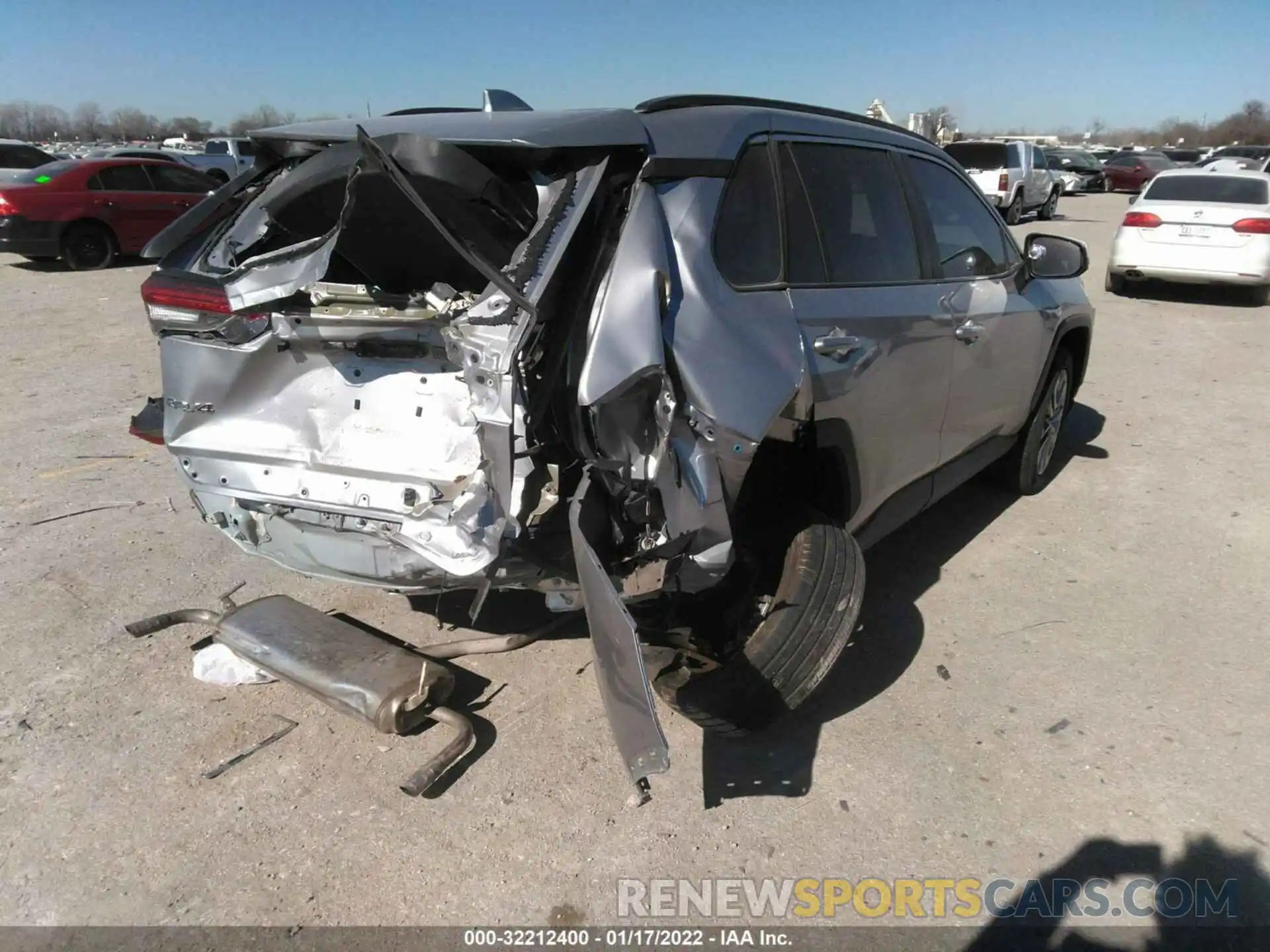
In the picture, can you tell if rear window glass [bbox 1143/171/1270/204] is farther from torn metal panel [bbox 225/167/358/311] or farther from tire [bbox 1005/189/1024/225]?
torn metal panel [bbox 225/167/358/311]

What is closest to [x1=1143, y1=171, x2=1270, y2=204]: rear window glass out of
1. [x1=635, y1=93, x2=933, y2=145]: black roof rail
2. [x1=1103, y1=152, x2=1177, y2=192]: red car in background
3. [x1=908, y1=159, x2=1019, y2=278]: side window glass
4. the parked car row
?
[x1=908, y1=159, x2=1019, y2=278]: side window glass

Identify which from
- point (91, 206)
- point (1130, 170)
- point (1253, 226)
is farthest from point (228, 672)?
point (1130, 170)

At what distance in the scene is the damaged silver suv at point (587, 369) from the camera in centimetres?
248

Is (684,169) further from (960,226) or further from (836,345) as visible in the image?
(960,226)

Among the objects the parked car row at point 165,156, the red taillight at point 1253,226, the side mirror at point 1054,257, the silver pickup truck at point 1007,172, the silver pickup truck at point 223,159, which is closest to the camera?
the side mirror at point 1054,257

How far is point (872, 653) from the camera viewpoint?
3633mm

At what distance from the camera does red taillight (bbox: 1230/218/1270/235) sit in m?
10.6

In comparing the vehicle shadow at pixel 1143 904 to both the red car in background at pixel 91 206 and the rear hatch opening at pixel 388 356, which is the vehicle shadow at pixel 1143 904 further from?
the red car in background at pixel 91 206

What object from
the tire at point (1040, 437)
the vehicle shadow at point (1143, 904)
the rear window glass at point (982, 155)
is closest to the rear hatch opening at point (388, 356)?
the vehicle shadow at point (1143, 904)

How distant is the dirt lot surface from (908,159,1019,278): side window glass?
1.42 m

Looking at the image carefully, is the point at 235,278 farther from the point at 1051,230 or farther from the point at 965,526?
the point at 1051,230

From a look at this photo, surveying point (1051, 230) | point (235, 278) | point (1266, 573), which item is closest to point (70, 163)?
point (235, 278)

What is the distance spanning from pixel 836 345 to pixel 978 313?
1.26 meters

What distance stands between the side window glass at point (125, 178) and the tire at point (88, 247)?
63 centimetres
